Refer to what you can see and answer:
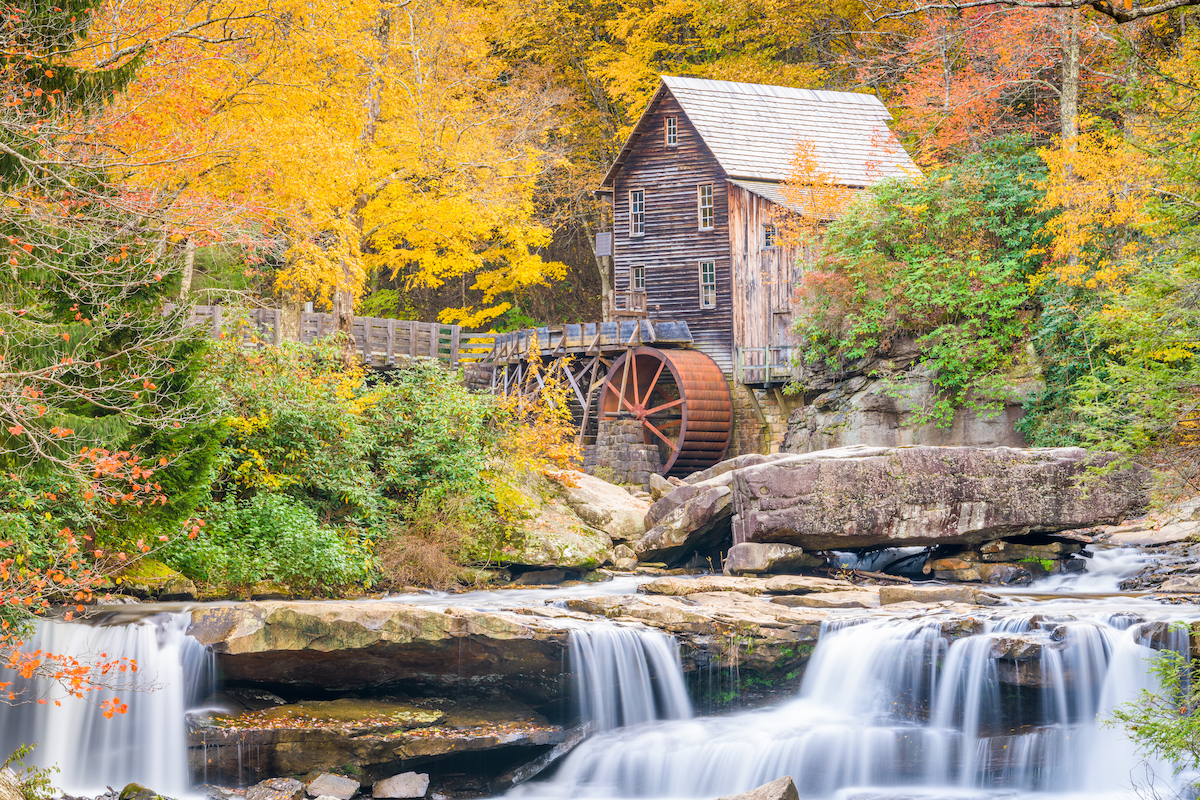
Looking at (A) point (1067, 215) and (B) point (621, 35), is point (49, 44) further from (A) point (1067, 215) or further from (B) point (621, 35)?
(B) point (621, 35)

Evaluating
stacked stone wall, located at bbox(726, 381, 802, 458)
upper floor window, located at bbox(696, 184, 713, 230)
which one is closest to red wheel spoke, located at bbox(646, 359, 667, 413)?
stacked stone wall, located at bbox(726, 381, 802, 458)

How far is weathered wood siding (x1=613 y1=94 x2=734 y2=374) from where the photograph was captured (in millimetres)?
27328

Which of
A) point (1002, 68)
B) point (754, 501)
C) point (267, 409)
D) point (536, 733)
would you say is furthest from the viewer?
point (1002, 68)

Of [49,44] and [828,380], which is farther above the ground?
[49,44]

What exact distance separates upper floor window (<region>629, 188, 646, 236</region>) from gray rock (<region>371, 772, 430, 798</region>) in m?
21.7

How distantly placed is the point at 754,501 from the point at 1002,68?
Result: 11329 millimetres

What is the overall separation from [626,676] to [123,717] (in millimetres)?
4214

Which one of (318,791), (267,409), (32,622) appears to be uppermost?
(267,409)

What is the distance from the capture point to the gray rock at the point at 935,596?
11.2 m

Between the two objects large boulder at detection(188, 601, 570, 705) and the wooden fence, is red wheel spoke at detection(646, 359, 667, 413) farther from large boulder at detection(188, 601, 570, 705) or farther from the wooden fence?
large boulder at detection(188, 601, 570, 705)

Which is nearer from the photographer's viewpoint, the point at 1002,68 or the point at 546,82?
the point at 1002,68

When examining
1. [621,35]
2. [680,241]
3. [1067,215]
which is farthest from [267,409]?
[621,35]

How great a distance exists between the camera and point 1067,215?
693 inches

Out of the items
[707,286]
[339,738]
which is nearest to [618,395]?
[707,286]
